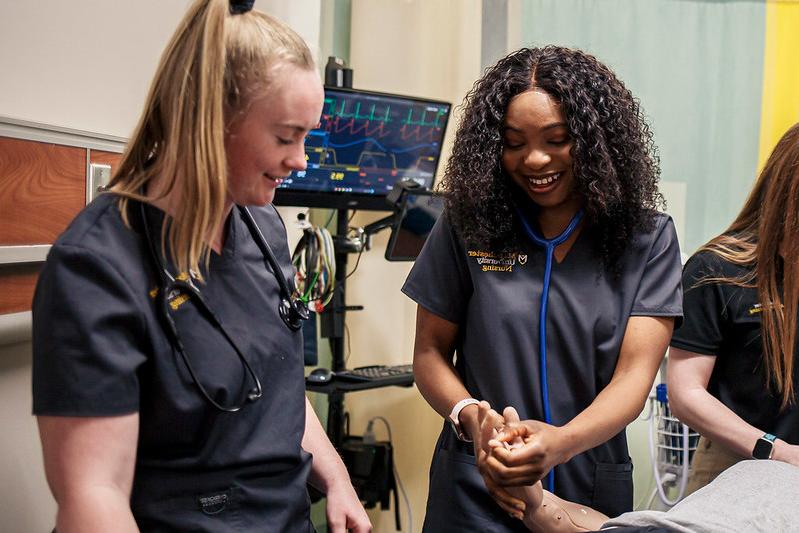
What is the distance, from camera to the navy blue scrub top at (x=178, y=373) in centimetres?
88

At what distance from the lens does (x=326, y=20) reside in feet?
10.0

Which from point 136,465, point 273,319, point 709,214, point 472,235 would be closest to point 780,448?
point 472,235

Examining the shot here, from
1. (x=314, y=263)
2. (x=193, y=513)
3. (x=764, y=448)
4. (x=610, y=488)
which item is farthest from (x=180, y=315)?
(x=314, y=263)

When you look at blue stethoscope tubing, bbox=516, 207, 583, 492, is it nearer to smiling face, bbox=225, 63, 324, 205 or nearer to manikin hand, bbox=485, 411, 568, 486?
manikin hand, bbox=485, 411, 568, 486

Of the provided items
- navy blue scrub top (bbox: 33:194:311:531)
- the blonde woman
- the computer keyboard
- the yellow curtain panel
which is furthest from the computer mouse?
the yellow curtain panel

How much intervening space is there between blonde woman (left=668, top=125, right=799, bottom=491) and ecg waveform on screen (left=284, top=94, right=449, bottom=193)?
1.26 metres

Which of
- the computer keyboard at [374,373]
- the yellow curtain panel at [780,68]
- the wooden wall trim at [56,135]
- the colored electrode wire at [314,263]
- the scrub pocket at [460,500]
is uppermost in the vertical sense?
the yellow curtain panel at [780,68]

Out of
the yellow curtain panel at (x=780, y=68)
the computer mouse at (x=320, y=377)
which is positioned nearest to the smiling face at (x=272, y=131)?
the computer mouse at (x=320, y=377)

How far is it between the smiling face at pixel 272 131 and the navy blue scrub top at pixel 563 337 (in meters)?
0.54

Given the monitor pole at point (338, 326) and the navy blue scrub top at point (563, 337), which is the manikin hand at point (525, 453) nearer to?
the navy blue scrub top at point (563, 337)

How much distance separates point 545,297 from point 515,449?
0.97 feet

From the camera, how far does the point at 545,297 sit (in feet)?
4.64

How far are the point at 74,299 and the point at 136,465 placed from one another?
0.21 metres

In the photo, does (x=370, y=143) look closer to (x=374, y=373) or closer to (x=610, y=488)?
(x=374, y=373)
